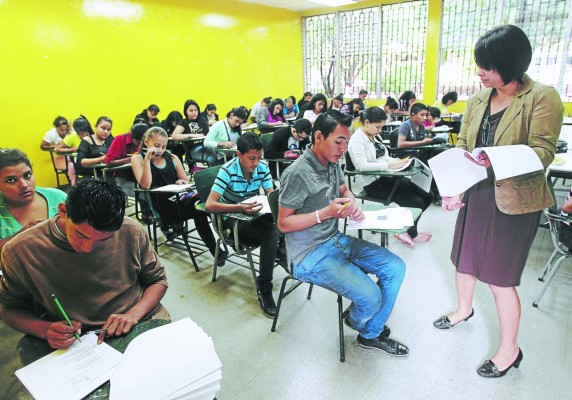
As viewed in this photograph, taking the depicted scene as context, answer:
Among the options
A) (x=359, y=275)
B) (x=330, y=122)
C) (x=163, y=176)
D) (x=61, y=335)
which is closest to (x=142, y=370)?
(x=61, y=335)

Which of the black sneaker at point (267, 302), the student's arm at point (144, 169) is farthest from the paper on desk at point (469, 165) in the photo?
the student's arm at point (144, 169)

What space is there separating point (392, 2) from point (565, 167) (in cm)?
700

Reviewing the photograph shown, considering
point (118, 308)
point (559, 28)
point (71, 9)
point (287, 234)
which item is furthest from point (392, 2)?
point (118, 308)

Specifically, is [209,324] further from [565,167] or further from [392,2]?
[392,2]

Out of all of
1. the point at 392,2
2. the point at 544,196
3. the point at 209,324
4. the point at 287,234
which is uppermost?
the point at 392,2

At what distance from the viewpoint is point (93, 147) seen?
3928 millimetres

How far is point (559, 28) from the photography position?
6402mm

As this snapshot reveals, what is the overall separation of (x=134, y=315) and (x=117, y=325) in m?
0.09

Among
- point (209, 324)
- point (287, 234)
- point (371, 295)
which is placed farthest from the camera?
point (209, 324)

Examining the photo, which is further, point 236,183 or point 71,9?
point 71,9

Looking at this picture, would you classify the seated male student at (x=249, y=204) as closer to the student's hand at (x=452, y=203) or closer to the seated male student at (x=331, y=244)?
the seated male student at (x=331, y=244)

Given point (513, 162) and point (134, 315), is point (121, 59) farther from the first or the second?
point (513, 162)

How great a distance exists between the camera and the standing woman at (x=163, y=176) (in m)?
2.78

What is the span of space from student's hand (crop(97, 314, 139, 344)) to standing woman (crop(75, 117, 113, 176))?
3.20m
